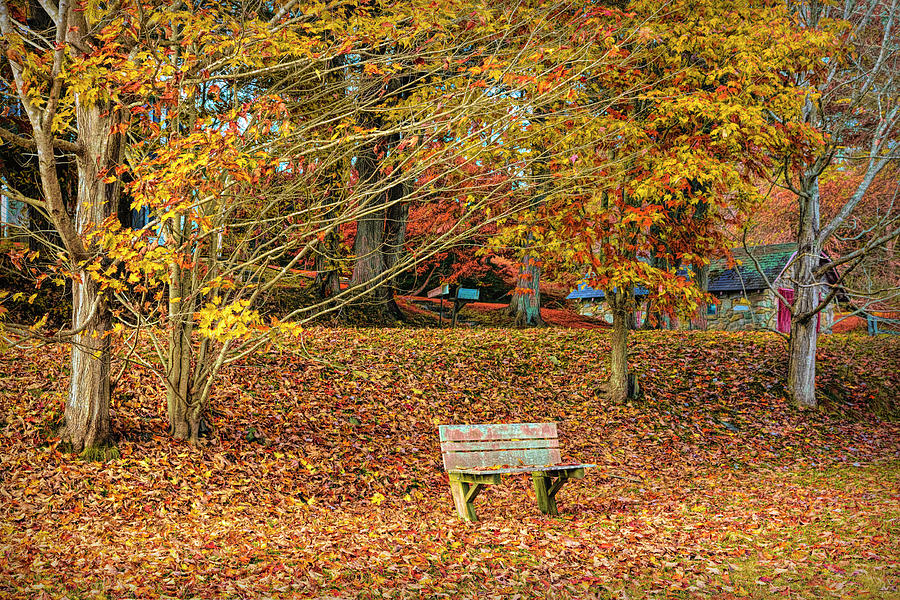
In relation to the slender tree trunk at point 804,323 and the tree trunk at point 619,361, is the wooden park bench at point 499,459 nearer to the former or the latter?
the tree trunk at point 619,361

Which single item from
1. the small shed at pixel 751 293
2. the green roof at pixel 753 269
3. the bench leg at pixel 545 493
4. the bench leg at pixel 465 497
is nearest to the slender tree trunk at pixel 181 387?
the bench leg at pixel 465 497

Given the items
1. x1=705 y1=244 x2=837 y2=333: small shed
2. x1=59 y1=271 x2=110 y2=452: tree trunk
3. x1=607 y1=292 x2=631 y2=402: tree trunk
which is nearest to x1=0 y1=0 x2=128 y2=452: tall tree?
x1=59 y1=271 x2=110 y2=452: tree trunk

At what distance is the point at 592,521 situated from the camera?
23.4 feet

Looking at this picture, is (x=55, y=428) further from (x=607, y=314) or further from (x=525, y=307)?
(x=607, y=314)

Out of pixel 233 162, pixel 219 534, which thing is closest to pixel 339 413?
pixel 219 534

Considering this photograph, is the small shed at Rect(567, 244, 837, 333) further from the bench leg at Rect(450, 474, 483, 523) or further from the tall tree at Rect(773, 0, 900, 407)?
the bench leg at Rect(450, 474, 483, 523)

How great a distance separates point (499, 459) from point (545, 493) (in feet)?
2.01

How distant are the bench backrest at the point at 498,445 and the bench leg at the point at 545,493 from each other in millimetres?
141

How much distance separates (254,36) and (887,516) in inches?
293

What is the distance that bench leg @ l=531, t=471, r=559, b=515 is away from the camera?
287 inches

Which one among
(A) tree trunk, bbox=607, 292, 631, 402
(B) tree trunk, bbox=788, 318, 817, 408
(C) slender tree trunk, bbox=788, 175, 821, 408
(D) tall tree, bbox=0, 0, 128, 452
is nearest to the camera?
(D) tall tree, bbox=0, 0, 128, 452

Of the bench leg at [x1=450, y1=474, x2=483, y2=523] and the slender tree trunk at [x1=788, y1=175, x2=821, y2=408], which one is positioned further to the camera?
the slender tree trunk at [x1=788, y1=175, x2=821, y2=408]

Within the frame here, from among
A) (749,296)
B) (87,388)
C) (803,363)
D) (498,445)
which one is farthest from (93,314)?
(749,296)

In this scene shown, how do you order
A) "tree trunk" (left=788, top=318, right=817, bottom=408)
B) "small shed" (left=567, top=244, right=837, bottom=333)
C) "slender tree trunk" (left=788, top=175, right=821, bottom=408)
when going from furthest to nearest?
"small shed" (left=567, top=244, right=837, bottom=333) → "tree trunk" (left=788, top=318, right=817, bottom=408) → "slender tree trunk" (left=788, top=175, right=821, bottom=408)
